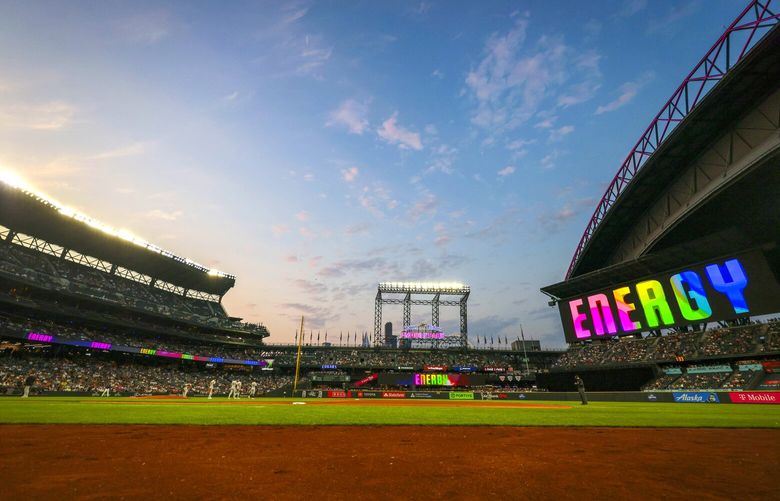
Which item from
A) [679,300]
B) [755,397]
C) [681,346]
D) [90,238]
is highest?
[90,238]

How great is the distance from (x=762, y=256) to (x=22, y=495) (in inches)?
1912

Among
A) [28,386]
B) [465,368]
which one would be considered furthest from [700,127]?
[28,386]

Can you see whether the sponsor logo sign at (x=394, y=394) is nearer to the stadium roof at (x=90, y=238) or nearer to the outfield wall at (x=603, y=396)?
the outfield wall at (x=603, y=396)

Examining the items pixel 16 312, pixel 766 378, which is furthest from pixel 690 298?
pixel 16 312

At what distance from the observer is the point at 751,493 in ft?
12.8

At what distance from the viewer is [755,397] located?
74.9 feet

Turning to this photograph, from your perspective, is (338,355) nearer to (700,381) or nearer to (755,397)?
(700,381)

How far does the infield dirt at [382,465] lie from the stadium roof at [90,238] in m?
45.7

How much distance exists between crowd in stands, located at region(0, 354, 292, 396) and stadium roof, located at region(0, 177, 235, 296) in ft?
51.0

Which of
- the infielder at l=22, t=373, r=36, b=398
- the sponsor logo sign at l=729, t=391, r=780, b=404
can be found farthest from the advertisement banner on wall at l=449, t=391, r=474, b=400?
the infielder at l=22, t=373, r=36, b=398

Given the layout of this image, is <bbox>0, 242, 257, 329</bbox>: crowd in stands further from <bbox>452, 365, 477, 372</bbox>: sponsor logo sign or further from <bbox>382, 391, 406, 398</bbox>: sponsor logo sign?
<bbox>452, 365, 477, 372</bbox>: sponsor logo sign

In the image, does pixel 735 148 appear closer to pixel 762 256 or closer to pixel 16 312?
pixel 762 256

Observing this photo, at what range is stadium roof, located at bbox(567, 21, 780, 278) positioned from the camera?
21000 millimetres

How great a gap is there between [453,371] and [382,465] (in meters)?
65.7
